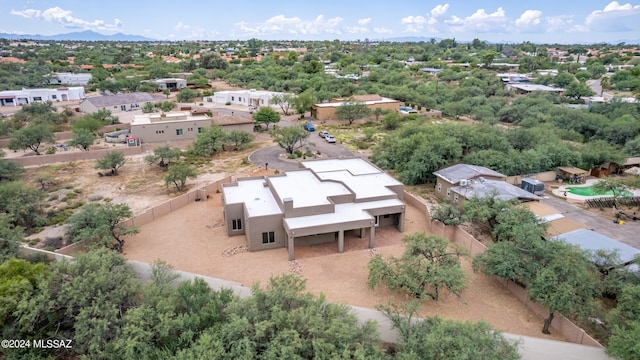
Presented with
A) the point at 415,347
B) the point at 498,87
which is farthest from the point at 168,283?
the point at 498,87

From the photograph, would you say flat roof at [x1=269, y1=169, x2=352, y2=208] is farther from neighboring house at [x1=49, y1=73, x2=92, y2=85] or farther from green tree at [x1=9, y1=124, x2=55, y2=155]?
neighboring house at [x1=49, y1=73, x2=92, y2=85]

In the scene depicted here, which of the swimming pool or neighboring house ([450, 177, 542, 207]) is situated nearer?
neighboring house ([450, 177, 542, 207])

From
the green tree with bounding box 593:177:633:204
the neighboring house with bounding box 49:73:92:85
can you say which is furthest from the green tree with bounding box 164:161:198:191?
the neighboring house with bounding box 49:73:92:85

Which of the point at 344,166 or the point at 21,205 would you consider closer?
the point at 21,205

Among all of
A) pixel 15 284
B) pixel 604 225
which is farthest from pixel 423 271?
pixel 15 284

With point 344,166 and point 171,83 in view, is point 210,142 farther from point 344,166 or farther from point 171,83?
point 171,83

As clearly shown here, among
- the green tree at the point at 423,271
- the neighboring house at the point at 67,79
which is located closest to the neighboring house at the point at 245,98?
the neighboring house at the point at 67,79
